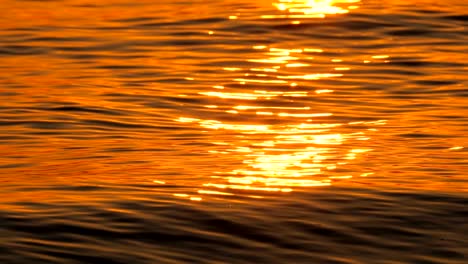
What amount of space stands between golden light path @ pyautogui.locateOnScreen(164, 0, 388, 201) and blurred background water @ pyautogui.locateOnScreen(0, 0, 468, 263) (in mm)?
22

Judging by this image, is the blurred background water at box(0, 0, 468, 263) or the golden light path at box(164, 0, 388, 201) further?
Result: the golden light path at box(164, 0, 388, 201)

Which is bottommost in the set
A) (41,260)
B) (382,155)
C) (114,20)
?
(41,260)

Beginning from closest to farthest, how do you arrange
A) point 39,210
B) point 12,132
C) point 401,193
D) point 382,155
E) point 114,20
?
point 39,210, point 401,193, point 382,155, point 12,132, point 114,20

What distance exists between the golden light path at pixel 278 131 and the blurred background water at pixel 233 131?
0.07 feet

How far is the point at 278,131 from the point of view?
12086mm

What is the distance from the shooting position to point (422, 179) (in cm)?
1040

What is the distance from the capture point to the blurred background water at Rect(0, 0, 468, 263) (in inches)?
355

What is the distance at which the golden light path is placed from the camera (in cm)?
1032

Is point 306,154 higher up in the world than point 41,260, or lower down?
higher up

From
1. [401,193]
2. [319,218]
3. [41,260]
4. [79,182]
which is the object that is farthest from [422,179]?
[41,260]

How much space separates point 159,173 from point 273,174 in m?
0.80

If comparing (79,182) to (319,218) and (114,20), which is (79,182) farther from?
(114,20)

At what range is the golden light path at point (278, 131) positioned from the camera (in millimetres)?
10320

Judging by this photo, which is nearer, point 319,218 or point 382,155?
point 319,218
